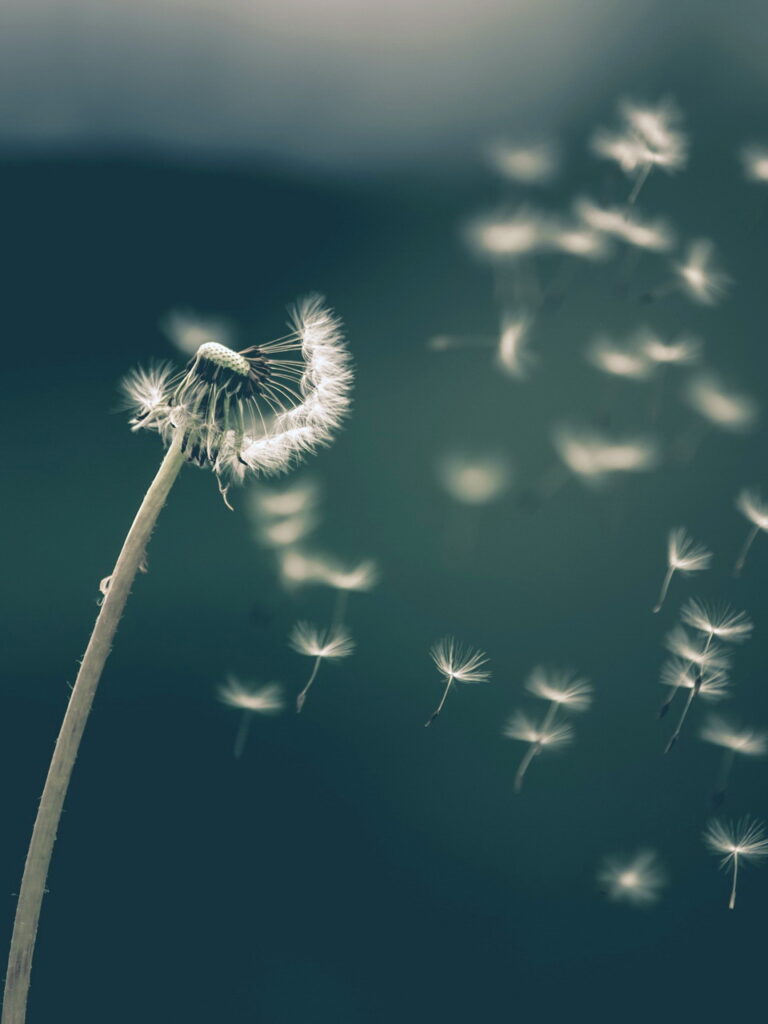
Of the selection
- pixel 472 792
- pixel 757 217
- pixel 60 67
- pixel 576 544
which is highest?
pixel 757 217

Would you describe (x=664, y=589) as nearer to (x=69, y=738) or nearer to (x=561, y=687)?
(x=561, y=687)

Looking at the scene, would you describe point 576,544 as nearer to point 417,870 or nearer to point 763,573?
point 763,573

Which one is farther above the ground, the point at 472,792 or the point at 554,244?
the point at 554,244

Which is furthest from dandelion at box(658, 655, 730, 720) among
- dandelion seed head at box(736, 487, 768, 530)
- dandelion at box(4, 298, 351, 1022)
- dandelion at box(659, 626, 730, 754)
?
dandelion at box(4, 298, 351, 1022)

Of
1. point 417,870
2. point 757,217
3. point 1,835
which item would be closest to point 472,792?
point 417,870

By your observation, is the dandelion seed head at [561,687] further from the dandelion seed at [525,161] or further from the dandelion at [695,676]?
the dandelion seed at [525,161]

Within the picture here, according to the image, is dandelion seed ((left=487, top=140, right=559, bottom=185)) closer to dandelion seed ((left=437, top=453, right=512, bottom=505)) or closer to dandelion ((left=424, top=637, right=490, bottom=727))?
dandelion seed ((left=437, top=453, right=512, bottom=505))

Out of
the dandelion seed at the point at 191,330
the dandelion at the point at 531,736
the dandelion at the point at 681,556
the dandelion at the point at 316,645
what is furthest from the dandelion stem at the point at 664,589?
Answer: the dandelion seed at the point at 191,330
